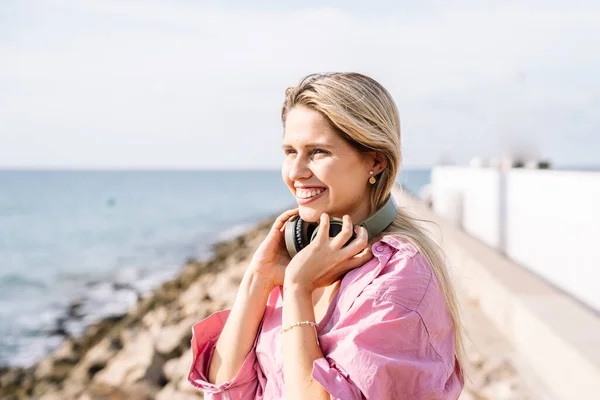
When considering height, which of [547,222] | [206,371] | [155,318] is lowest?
[155,318]

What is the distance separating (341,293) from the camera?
2.46 meters

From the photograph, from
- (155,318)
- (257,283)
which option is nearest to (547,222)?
(257,283)

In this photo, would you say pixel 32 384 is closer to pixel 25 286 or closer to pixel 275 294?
pixel 275 294

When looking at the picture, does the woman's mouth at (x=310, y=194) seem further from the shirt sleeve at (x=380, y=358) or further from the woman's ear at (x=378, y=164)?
the shirt sleeve at (x=380, y=358)

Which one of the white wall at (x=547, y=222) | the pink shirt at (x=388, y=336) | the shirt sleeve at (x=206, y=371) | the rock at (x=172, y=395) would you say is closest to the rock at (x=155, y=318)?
the rock at (x=172, y=395)

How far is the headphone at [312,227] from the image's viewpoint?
2.63m

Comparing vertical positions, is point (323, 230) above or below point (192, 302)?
above

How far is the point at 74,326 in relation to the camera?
17.2 metres

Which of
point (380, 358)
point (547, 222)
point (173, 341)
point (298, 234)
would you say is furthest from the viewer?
point (173, 341)

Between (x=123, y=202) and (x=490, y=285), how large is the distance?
263ft

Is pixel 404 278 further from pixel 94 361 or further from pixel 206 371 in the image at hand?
pixel 94 361

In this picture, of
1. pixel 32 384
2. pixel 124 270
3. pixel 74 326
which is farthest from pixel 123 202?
pixel 32 384

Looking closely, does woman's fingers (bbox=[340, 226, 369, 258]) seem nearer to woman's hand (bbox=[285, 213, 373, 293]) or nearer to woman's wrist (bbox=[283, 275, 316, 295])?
woman's hand (bbox=[285, 213, 373, 293])

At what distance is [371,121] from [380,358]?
852 mm
